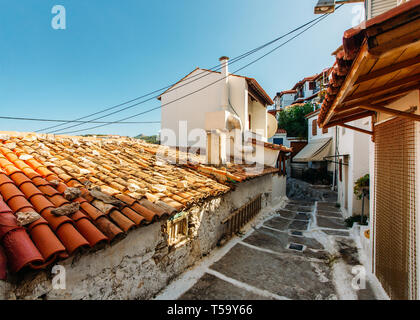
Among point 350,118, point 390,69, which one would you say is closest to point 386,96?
point 390,69

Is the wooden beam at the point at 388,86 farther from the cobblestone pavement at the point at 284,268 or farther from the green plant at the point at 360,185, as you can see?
the green plant at the point at 360,185

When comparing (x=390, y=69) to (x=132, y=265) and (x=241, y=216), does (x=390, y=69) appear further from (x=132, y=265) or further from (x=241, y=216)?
(x=241, y=216)

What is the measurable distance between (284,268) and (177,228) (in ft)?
11.6

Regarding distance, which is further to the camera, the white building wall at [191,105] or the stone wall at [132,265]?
the white building wall at [191,105]

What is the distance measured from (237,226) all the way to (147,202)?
532 centimetres

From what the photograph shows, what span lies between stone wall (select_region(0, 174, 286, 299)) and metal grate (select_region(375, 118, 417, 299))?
176 inches

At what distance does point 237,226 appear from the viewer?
28.0 feet

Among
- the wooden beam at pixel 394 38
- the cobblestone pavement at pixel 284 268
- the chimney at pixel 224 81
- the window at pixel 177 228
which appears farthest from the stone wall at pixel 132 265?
the chimney at pixel 224 81

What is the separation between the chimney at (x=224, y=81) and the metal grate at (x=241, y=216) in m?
6.46

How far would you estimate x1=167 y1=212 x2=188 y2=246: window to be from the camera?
5027 mm

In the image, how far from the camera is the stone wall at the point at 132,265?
2.57 meters

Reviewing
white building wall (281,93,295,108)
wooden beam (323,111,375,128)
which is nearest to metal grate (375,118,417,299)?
wooden beam (323,111,375,128)
